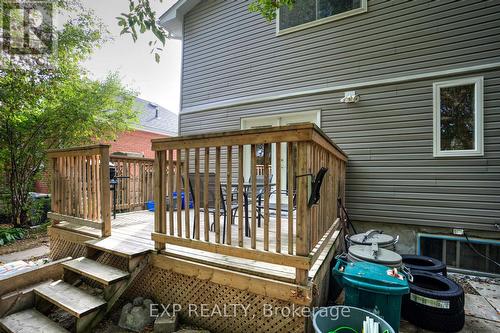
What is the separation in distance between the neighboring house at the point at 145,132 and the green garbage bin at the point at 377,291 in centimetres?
1102

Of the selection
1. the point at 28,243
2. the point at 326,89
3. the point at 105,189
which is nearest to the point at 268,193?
the point at 105,189

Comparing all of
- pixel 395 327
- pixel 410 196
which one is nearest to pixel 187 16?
pixel 410 196

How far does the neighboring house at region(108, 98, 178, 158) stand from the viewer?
39.5ft

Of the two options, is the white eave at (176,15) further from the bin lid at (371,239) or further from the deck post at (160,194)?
the bin lid at (371,239)

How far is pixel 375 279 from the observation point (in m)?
1.98

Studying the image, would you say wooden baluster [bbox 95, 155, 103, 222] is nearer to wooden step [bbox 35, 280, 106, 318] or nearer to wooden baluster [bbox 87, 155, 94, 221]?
wooden baluster [bbox 87, 155, 94, 221]

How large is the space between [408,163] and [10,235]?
851cm

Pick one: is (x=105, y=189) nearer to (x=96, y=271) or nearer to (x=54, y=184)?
(x=96, y=271)

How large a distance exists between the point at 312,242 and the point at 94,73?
8703 mm

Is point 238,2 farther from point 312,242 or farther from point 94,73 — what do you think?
point 312,242

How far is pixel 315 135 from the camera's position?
1974 millimetres

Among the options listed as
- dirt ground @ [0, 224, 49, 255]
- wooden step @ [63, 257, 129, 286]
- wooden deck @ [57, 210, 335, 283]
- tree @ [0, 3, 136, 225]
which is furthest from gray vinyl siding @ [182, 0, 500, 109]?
dirt ground @ [0, 224, 49, 255]

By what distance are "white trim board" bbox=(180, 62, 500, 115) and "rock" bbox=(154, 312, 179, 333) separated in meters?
4.55

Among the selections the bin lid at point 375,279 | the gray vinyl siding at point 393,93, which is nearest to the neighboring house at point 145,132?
the gray vinyl siding at point 393,93
